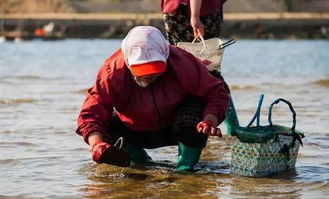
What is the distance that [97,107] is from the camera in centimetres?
421

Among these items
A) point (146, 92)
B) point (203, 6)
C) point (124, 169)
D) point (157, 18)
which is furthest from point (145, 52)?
point (157, 18)

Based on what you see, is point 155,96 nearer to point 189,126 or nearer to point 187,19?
point 189,126

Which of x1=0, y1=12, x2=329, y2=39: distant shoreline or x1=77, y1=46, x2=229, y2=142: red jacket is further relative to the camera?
x1=0, y1=12, x2=329, y2=39: distant shoreline

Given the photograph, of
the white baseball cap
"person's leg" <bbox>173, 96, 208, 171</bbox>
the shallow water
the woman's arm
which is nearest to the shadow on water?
the shallow water

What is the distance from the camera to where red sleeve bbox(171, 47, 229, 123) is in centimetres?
422

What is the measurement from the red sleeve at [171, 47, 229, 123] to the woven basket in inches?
6.5

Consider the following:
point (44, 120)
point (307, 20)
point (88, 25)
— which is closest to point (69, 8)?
point (88, 25)

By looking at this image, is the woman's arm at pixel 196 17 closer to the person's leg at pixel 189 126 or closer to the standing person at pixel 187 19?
the standing person at pixel 187 19

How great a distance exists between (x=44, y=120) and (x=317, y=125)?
213 cm

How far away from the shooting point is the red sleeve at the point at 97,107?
4.19 meters

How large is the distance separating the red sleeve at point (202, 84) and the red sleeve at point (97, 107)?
36 centimetres

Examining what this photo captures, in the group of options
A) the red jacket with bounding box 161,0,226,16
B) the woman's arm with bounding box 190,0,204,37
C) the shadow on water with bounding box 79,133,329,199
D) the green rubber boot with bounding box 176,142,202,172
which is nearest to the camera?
the shadow on water with bounding box 79,133,329,199

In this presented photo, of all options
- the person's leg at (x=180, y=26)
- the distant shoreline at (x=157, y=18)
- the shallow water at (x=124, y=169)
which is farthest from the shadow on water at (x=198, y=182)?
the distant shoreline at (x=157, y=18)

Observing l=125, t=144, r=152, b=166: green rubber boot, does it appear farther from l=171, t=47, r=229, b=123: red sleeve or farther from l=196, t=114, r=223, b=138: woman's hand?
l=196, t=114, r=223, b=138: woman's hand
